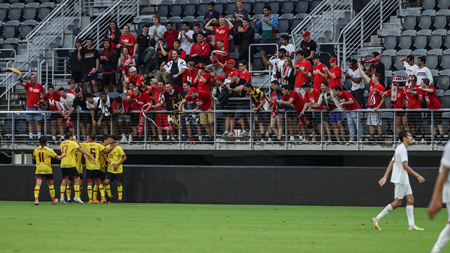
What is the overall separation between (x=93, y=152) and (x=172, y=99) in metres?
2.79

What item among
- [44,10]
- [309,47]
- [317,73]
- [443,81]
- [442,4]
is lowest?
[443,81]

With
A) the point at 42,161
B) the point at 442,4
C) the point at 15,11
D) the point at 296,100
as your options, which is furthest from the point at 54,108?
the point at 442,4

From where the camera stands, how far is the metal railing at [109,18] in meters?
24.4

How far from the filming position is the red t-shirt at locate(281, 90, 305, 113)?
55.0 feet

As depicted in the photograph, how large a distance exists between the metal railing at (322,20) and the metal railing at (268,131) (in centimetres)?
463

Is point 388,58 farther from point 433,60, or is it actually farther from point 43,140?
point 43,140

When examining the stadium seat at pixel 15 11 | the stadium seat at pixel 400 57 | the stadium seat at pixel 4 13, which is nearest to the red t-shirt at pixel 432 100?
the stadium seat at pixel 400 57

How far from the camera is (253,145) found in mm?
17828

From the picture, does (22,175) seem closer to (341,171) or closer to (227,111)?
(227,111)

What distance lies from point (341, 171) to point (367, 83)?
3162 millimetres

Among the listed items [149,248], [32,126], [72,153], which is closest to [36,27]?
[32,126]

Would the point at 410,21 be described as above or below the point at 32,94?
above

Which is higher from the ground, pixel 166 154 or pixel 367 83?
pixel 367 83

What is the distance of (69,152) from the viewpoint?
17500 mm
